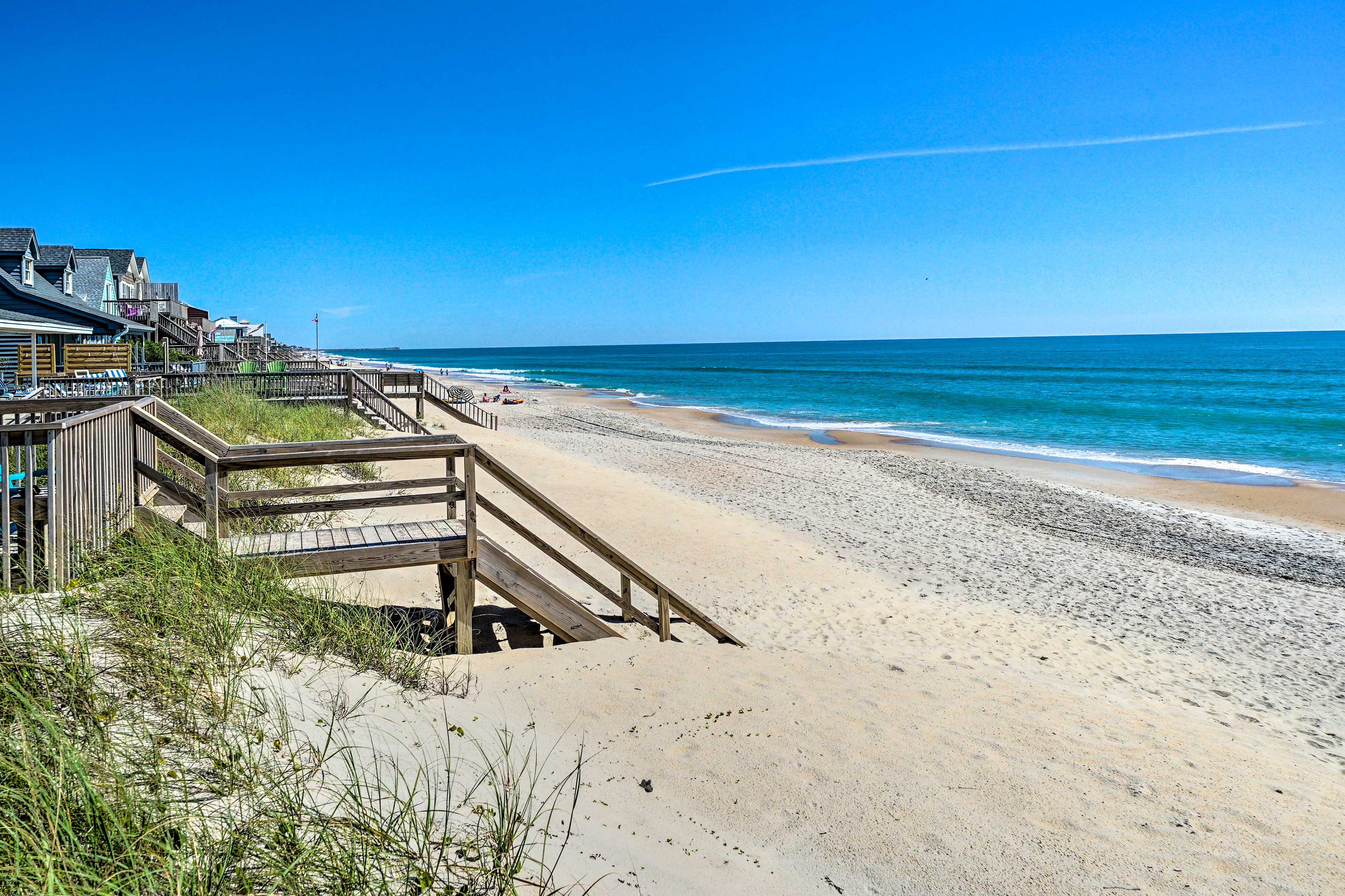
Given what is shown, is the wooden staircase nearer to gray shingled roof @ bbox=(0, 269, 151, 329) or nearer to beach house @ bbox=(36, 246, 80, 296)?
gray shingled roof @ bbox=(0, 269, 151, 329)

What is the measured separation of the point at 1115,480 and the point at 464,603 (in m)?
21.1

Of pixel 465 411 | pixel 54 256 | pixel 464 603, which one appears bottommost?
pixel 464 603

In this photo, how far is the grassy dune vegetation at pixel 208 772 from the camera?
101 inches

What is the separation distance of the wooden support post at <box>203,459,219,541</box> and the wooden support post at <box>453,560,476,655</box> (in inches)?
71.0

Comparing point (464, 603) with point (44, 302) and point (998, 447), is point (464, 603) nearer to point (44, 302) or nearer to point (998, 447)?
point (998, 447)

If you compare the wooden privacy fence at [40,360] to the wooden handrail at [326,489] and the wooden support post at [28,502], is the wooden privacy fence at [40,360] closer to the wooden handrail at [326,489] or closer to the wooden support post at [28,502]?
the wooden handrail at [326,489]

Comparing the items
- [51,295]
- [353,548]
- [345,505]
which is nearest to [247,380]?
[51,295]

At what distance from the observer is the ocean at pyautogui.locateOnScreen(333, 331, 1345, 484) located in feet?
89.9

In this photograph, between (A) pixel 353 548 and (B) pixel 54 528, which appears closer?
(B) pixel 54 528

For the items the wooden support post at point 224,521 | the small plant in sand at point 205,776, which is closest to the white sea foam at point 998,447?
the wooden support post at point 224,521

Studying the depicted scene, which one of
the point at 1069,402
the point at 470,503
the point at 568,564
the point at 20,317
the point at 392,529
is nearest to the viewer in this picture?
the point at 470,503

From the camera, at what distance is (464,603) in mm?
6270

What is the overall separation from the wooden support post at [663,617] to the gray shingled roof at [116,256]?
41.5 meters

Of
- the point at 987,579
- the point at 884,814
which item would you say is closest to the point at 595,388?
the point at 987,579
